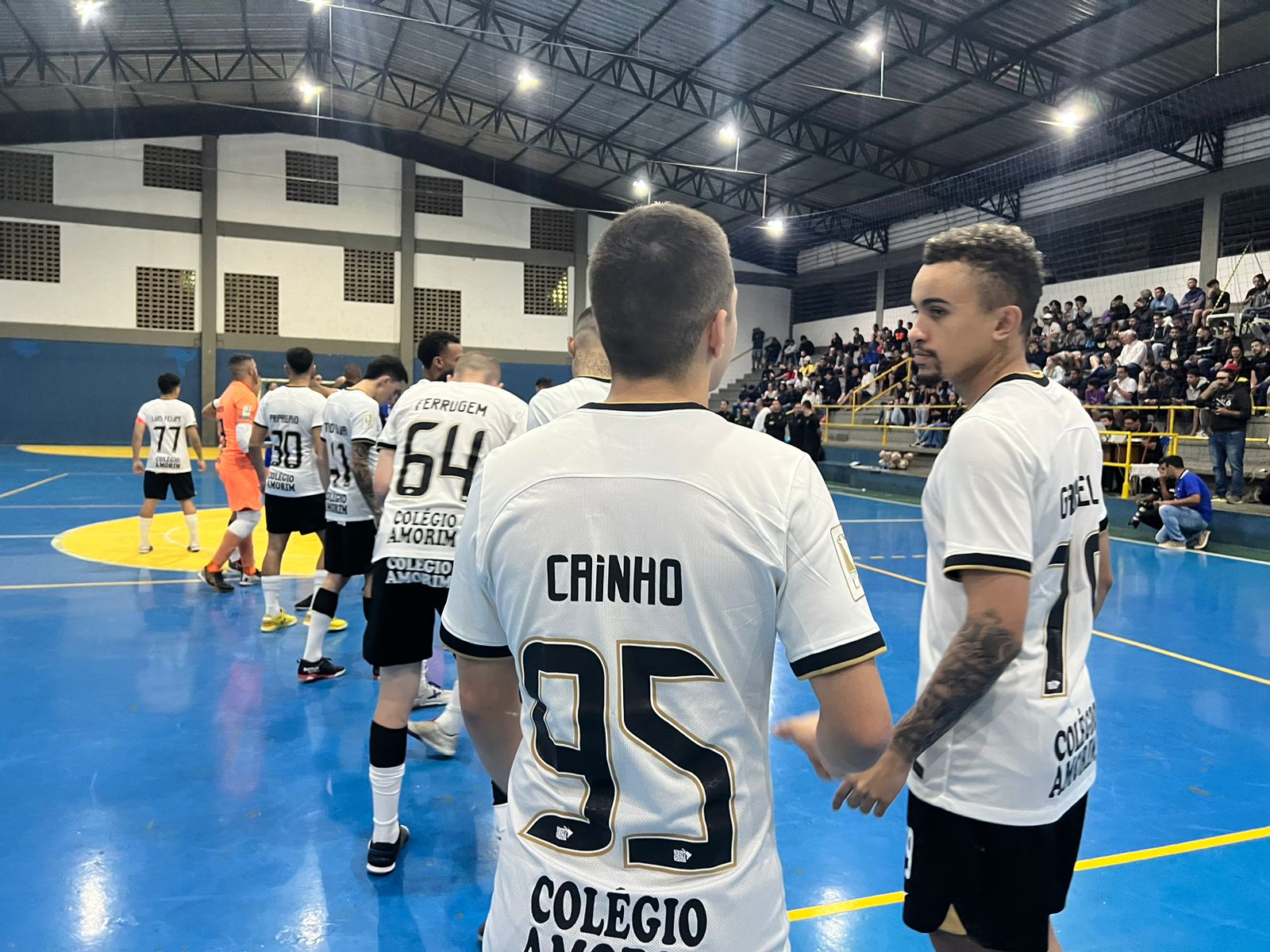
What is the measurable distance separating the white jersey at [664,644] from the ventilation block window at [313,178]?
2803 centimetres

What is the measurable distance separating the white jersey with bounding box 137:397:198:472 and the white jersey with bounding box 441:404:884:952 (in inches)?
354

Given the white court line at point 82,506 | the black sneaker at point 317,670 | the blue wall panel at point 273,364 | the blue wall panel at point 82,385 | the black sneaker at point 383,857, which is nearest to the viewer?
the black sneaker at point 383,857

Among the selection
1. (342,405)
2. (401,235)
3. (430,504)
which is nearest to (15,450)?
(401,235)

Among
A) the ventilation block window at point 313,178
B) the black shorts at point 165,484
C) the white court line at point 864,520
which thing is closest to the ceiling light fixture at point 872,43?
the white court line at point 864,520

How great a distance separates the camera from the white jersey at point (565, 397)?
3381mm

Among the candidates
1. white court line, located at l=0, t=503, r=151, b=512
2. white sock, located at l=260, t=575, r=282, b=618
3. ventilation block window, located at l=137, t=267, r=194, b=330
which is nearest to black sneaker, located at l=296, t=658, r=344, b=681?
white sock, located at l=260, t=575, r=282, b=618

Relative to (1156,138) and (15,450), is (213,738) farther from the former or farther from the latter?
(15,450)

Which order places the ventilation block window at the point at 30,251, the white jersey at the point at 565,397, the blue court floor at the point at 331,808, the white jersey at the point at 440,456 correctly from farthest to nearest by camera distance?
the ventilation block window at the point at 30,251, the white jersey at the point at 440,456, the white jersey at the point at 565,397, the blue court floor at the point at 331,808

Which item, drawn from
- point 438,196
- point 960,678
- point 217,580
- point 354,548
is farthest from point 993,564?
point 438,196

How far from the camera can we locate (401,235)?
88.5ft

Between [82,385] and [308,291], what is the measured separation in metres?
6.89

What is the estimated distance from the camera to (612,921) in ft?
4.06

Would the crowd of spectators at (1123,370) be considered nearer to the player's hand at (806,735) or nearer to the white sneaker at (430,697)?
the white sneaker at (430,697)

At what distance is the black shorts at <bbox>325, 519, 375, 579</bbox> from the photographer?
528cm
